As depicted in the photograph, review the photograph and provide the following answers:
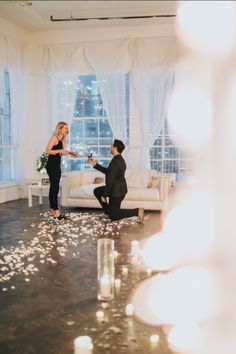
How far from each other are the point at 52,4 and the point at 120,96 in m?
2.15

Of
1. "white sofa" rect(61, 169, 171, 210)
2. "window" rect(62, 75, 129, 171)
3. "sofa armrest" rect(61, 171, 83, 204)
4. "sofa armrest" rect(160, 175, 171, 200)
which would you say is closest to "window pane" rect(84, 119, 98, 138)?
"window" rect(62, 75, 129, 171)

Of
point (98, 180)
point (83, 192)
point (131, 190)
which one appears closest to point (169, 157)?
point (98, 180)

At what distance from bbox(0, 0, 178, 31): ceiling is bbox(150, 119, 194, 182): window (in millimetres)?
2075

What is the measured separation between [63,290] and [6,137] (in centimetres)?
572

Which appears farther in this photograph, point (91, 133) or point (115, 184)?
point (91, 133)

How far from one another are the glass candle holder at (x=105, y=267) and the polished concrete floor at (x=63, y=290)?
72 mm

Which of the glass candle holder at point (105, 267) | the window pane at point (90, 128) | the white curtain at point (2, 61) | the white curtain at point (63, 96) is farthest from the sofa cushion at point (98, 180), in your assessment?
the glass candle holder at point (105, 267)

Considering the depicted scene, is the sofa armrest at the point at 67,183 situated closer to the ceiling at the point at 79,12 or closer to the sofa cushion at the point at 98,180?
the sofa cushion at the point at 98,180

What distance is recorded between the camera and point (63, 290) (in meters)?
3.11

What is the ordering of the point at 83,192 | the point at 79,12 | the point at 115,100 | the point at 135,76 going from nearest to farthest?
the point at 83,192 < the point at 79,12 < the point at 135,76 < the point at 115,100

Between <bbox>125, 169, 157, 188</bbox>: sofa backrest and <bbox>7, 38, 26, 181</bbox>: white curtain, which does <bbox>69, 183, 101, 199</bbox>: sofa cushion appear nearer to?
<bbox>125, 169, 157, 188</bbox>: sofa backrest

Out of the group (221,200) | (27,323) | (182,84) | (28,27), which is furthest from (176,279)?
(28,27)

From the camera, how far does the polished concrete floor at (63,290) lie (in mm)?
2279

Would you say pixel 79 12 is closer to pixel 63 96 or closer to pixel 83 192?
pixel 63 96
